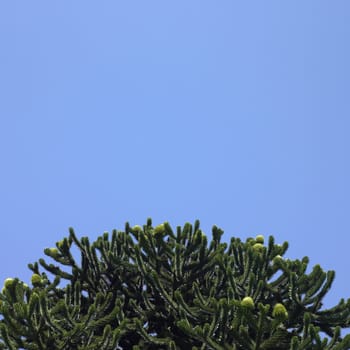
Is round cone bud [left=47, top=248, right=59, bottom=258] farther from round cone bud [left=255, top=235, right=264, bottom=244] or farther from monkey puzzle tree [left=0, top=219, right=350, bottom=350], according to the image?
round cone bud [left=255, top=235, right=264, bottom=244]

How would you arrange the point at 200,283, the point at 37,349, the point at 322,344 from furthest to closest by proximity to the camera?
the point at 200,283
the point at 37,349
the point at 322,344

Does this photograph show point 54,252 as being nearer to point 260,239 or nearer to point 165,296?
point 165,296


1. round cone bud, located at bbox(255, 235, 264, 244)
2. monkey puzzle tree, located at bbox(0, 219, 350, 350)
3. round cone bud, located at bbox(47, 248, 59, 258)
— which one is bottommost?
monkey puzzle tree, located at bbox(0, 219, 350, 350)

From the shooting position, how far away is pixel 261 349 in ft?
26.7

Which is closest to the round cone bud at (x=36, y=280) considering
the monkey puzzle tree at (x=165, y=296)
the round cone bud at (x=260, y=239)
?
the monkey puzzle tree at (x=165, y=296)

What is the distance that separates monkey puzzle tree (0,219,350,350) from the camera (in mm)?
8648

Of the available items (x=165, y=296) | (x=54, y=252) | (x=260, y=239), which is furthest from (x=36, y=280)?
(x=260, y=239)

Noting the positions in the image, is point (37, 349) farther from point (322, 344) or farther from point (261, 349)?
point (322, 344)

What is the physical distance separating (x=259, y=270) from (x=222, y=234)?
1.02 meters

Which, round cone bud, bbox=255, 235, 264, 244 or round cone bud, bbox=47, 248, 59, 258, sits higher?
round cone bud, bbox=255, 235, 264, 244

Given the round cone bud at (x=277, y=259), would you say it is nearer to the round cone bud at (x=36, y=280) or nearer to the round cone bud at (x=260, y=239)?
the round cone bud at (x=260, y=239)

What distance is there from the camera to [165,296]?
9.74 metres

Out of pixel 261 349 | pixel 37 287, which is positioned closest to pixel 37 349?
pixel 37 287

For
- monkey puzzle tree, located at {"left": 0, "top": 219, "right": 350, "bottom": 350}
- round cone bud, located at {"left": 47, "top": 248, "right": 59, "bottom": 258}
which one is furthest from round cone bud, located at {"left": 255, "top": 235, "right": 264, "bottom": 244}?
round cone bud, located at {"left": 47, "top": 248, "right": 59, "bottom": 258}
